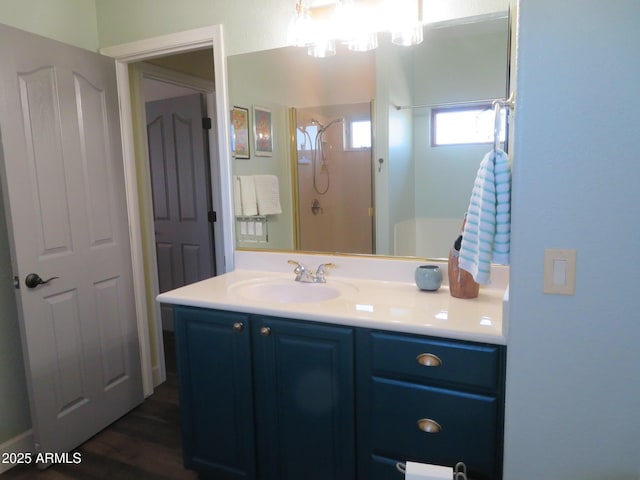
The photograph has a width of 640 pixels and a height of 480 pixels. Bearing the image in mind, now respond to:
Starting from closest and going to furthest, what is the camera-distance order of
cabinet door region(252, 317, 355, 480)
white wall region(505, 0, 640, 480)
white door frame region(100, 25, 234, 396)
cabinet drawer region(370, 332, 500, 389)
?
1. white wall region(505, 0, 640, 480)
2. cabinet drawer region(370, 332, 500, 389)
3. cabinet door region(252, 317, 355, 480)
4. white door frame region(100, 25, 234, 396)

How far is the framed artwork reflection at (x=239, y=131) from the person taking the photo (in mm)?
2186

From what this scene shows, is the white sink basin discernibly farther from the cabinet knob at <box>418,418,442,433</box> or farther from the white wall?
the white wall

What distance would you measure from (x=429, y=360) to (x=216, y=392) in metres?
0.90

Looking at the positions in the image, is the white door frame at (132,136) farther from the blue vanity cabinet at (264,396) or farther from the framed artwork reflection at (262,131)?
the blue vanity cabinet at (264,396)

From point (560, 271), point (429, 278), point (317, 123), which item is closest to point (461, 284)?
point (429, 278)

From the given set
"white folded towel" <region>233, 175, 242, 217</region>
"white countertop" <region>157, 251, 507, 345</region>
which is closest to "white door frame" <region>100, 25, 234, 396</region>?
"white folded towel" <region>233, 175, 242, 217</region>

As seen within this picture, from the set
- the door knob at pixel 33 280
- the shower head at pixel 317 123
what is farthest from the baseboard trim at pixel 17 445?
the shower head at pixel 317 123

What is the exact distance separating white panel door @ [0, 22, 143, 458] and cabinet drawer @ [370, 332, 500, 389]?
160cm

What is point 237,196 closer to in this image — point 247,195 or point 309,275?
point 247,195

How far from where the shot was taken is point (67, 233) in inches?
83.8

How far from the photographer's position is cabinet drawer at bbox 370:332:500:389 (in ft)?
4.20

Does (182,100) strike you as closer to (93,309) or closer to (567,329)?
(93,309)

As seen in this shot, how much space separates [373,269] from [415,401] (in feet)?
2.26

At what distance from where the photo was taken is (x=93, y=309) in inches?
89.9
